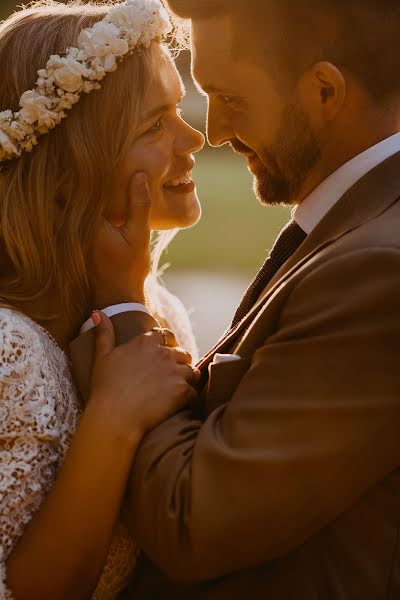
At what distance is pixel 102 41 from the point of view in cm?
229

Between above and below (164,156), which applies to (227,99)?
above

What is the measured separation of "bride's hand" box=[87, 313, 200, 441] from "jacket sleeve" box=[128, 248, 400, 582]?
20 centimetres

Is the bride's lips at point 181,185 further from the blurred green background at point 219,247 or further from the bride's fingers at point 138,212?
the blurred green background at point 219,247

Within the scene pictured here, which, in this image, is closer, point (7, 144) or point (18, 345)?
point (18, 345)

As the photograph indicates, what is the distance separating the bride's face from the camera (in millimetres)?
2355

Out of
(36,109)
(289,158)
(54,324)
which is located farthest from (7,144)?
(289,158)

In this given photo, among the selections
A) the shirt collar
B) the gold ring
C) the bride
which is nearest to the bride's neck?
the bride

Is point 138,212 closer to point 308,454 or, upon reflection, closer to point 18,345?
point 18,345

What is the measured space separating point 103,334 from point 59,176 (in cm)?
49

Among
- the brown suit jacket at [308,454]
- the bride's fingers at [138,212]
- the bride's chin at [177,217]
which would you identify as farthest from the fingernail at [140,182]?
the brown suit jacket at [308,454]

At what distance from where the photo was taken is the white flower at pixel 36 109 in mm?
2232

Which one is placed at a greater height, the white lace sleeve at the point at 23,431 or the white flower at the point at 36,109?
the white flower at the point at 36,109

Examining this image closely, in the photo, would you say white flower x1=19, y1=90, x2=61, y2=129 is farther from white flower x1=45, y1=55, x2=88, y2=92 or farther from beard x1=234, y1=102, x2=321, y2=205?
beard x1=234, y1=102, x2=321, y2=205

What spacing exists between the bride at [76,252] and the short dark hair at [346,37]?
507mm
